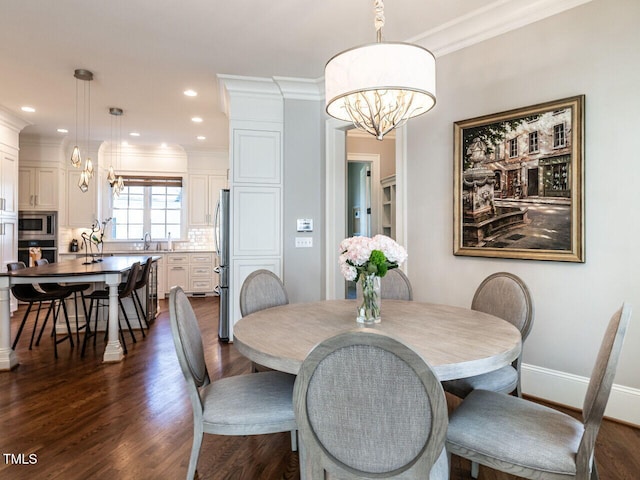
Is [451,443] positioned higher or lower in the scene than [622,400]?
higher

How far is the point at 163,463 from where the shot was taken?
6.10 feet

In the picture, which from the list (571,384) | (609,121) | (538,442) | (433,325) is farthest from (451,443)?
(609,121)

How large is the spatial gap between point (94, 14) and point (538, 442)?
12.3ft

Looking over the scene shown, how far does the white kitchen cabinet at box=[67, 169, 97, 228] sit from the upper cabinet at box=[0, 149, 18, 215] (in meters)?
1.08

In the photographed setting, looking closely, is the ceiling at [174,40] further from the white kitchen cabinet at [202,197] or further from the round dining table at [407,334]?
the white kitchen cabinet at [202,197]

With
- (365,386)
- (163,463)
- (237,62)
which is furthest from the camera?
(237,62)

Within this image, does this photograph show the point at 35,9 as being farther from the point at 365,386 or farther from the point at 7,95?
the point at 365,386

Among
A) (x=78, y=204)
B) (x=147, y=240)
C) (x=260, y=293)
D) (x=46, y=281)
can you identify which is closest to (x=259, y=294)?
(x=260, y=293)

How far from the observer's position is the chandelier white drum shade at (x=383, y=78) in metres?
1.76

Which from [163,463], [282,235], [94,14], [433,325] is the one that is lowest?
[163,463]

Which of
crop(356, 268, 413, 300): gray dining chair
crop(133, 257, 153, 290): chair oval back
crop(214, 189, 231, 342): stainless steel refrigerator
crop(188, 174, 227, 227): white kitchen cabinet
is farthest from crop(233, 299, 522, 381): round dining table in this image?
crop(188, 174, 227, 227): white kitchen cabinet

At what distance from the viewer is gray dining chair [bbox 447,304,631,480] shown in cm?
113

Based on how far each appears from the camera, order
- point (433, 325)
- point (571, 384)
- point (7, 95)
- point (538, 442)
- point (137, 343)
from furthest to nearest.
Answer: point (7, 95) → point (137, 343) → point (571, 384) → point (433, 325) → point (538, 442)

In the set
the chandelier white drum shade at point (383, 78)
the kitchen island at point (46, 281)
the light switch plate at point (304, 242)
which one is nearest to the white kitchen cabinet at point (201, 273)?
the light switch plate at point (304, 242)
